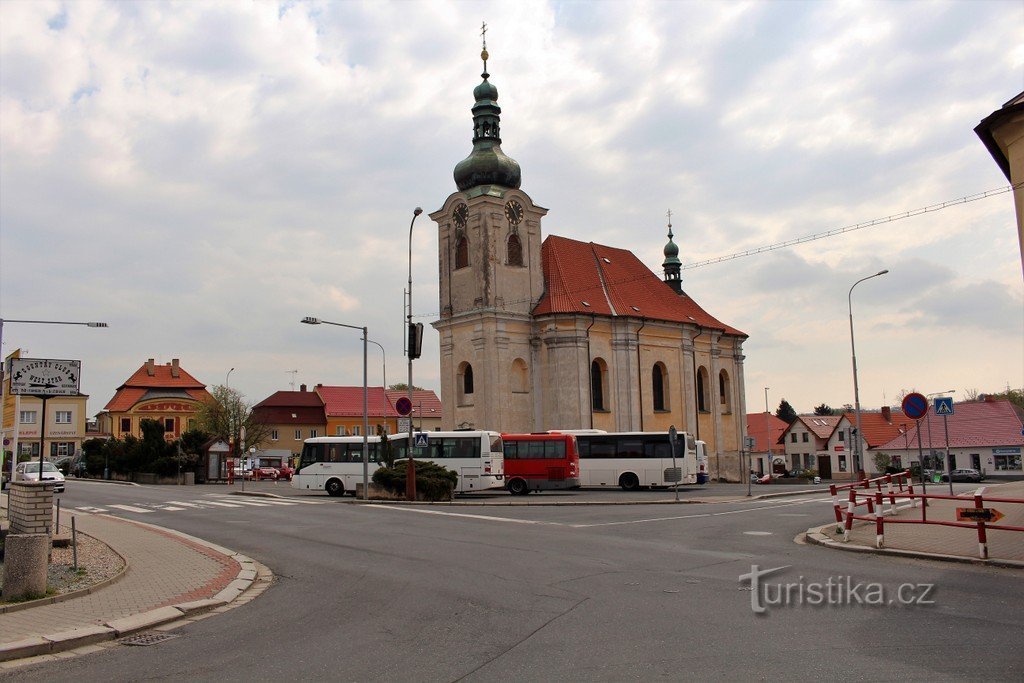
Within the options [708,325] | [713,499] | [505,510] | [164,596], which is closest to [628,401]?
[708,325]

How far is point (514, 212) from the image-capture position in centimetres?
4791

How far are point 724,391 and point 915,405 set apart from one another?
134 ft

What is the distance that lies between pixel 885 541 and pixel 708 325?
142 feet

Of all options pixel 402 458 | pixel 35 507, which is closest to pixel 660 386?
pixel 402 458

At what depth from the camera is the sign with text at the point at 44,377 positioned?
1561cm

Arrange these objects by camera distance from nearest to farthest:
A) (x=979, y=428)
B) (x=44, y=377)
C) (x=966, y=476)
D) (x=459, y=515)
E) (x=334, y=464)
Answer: (x=44, y=377)
(x=459, y=515)
(x=334, y=464)
(x=966, y=476)
(x=979, y=428)

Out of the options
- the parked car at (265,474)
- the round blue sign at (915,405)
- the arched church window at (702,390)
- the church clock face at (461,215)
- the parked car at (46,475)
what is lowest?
the parked car at (265,474)

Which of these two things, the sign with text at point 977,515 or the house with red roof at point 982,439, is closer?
the sign with text at point 977,515

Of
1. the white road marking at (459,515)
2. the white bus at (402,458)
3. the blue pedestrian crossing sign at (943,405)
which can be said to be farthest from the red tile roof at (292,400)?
the blue pedestrian crossing sign at (943,405)

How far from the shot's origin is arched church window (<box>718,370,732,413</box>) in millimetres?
57188

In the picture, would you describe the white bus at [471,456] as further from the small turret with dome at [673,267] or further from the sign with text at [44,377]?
the small turret with dome at [673,267]

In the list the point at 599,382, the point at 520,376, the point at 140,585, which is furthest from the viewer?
the point at 599,382

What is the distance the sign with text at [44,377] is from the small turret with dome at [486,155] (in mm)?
33670

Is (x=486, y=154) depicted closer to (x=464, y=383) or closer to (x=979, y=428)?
(x=464, y=383)
